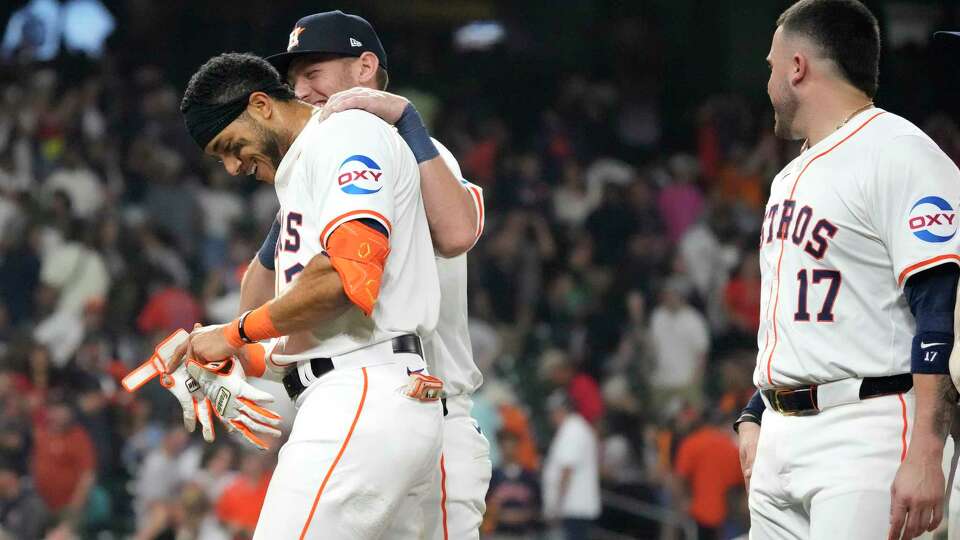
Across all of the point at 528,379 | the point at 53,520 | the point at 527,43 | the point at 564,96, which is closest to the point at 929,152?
the point at 53,520

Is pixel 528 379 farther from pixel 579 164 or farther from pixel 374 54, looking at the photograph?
pixel 374 54

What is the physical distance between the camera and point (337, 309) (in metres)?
3.33

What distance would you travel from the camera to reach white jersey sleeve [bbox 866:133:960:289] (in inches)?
126

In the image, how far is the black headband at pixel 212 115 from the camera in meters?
3.59

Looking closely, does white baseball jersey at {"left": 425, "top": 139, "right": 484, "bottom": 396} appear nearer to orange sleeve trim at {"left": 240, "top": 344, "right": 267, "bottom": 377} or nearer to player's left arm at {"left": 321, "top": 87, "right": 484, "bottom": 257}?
player's left arm at {"left": 321, "top": 87, "right": 484, "bottom": 257}

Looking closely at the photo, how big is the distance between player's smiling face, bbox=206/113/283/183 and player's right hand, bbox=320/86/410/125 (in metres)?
0.17

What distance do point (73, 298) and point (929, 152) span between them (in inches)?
381

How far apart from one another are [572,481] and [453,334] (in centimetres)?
737

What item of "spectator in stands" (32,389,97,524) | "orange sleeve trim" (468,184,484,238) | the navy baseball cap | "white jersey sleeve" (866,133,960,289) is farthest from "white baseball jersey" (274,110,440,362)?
"spectator in stands" (32,389,97,524)

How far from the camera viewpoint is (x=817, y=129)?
3.58m

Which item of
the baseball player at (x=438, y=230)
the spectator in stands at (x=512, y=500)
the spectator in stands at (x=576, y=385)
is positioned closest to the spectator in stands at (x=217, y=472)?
the spectator in stands at (x=512, y=500)

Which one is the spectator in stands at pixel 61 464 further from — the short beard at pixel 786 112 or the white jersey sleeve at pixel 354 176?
the short beard at pixel 786 112

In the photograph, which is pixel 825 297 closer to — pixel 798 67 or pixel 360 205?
pixel 798 67

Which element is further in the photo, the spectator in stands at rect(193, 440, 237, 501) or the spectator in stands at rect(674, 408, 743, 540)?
the spectator in stands at rect(674, 408, 743, 540)
